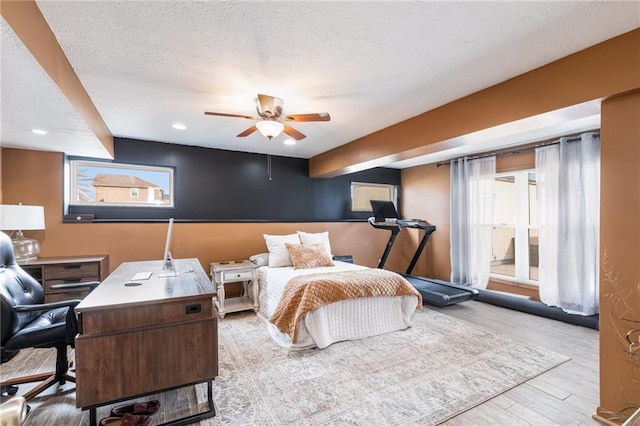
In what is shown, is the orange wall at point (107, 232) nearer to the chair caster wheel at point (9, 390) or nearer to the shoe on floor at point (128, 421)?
the chair caster wheel at point (9, 390)

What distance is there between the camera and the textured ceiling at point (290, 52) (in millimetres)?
1618

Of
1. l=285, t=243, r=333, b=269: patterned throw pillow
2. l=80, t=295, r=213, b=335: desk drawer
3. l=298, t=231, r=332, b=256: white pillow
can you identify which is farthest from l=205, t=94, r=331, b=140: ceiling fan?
l=298, t=231, r=332, b=256: white pillow

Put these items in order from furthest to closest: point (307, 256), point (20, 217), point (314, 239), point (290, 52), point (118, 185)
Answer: point (314, 239), point (118, 185), point (307, 256), point (20, 217), point (290, 52)

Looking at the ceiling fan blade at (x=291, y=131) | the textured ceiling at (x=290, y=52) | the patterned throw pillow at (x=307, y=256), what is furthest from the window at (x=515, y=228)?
the ceiling fan blade at (x=291, y=131)

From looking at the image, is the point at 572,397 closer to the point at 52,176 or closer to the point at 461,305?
the point at 461,305

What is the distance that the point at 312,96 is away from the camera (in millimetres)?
2758

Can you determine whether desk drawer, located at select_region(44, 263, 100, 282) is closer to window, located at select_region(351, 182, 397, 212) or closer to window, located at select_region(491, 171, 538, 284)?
window, located at select_region(351, 182, 397, 212)

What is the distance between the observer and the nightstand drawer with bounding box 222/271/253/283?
3.91 meters

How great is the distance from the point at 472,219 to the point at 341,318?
3.22 m

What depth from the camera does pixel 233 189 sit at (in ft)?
15.9

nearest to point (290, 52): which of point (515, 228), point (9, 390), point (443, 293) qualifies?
point (9, 390)

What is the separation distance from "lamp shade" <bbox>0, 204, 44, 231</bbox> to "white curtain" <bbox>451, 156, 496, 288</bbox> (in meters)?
5.90

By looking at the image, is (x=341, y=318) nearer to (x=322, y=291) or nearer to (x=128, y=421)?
(x=322, y=291)

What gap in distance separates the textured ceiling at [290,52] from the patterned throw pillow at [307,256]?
6.29ft
